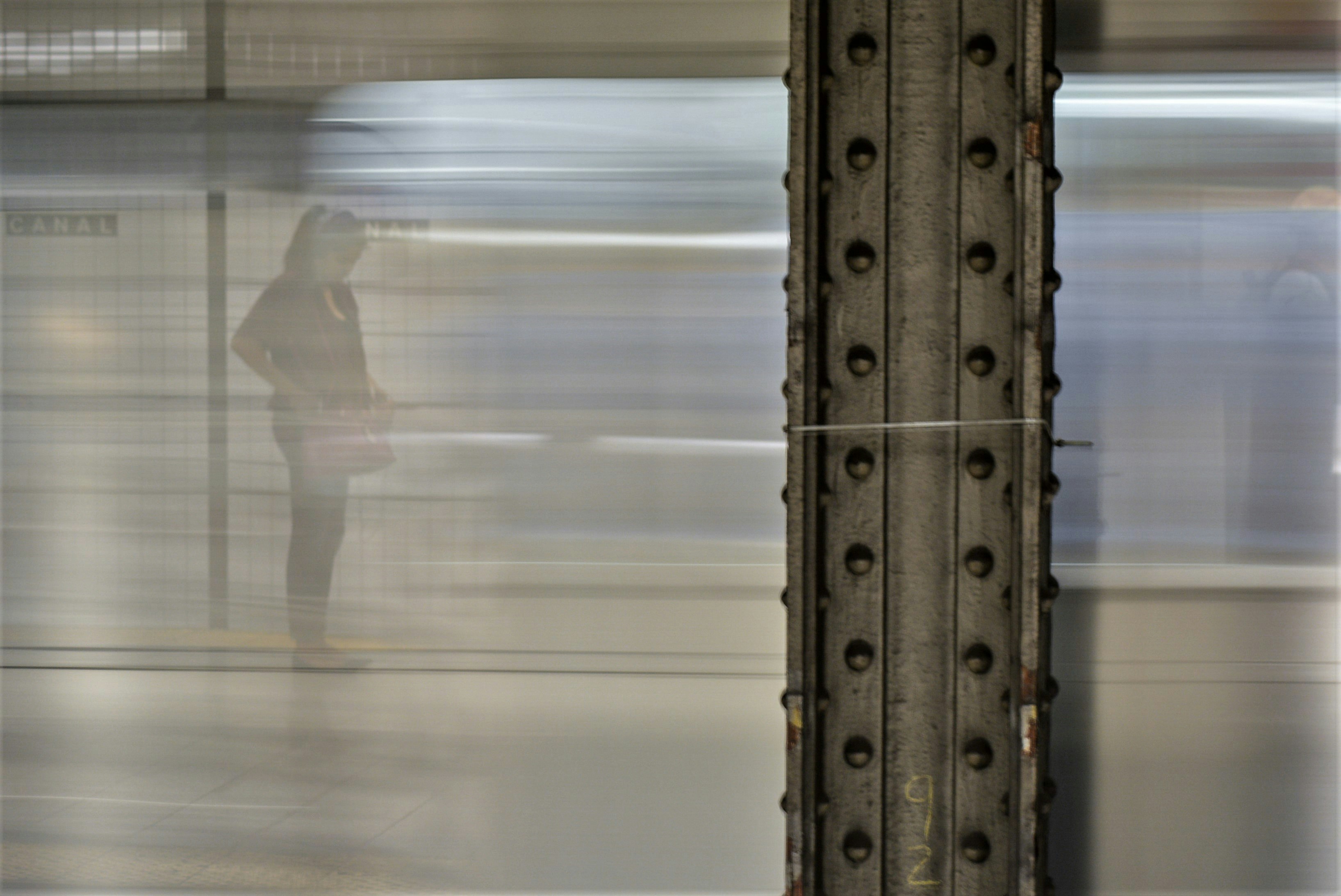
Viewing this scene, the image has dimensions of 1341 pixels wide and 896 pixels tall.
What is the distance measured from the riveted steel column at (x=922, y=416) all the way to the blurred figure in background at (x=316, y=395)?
4.04 feet

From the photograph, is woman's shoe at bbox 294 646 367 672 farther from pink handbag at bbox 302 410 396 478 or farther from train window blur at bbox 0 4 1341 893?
pink handbag at bbox 302 410 396 478

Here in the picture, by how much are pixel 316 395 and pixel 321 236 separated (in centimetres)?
38

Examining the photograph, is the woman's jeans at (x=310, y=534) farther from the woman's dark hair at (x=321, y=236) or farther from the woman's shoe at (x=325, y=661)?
the woman's dark hair at (x=321, y=236)

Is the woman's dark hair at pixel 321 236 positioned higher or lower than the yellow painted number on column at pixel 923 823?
higher

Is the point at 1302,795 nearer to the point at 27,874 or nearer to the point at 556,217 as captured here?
the point at 556,217

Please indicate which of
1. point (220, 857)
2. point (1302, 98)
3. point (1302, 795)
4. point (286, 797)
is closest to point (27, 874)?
point (220, 857)

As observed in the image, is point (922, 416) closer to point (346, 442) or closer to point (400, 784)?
point (346, 442)

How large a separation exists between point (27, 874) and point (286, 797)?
0.71 meters

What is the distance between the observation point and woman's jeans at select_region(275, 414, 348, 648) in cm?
246

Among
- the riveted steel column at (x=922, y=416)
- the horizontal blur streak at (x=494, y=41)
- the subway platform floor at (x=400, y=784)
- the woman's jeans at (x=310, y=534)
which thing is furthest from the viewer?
the woman's jeans at (x=310, y=534)

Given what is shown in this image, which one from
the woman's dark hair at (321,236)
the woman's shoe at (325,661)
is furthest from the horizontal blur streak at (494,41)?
the woman's shoe at (325,661)

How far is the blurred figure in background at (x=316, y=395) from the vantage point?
95.0 inches

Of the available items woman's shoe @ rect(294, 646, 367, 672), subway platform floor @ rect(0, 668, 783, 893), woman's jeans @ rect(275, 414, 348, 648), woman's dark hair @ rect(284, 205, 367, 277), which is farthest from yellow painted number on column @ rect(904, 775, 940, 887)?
woman's dark hair @ rect(284, 205, 367, 277)

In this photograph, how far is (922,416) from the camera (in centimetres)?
161
